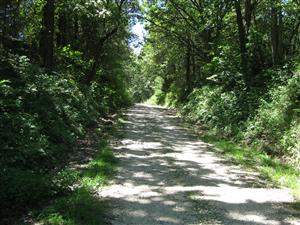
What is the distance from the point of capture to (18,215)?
6191 mm

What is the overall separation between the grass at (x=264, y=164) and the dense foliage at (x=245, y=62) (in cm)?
45

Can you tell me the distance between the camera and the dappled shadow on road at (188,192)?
245 inches

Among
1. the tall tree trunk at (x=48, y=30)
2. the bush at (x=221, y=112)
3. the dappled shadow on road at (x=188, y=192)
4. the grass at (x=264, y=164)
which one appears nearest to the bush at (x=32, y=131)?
the tall tree trunk at (x=48, y=30)

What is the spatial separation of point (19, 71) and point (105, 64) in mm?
15511

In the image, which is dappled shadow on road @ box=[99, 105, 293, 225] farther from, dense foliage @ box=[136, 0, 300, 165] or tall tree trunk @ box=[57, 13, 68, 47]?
tall tree trunk @ box=[57, 13, 68, 47]

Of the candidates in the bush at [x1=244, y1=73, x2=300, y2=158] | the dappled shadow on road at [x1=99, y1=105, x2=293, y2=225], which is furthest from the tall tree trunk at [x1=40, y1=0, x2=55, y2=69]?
the bush at [x1=244, y1=73, x2=300, y2=158]

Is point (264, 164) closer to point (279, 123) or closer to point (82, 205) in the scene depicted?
point (279, 123)

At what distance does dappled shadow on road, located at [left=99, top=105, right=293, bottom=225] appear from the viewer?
6219 millimetres

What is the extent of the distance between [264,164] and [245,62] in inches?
351

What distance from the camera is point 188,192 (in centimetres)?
761

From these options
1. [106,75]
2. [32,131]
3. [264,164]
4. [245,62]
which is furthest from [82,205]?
[106,75]

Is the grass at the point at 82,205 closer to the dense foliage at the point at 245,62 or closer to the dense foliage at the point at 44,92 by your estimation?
the dense foliage at the point at 44,92

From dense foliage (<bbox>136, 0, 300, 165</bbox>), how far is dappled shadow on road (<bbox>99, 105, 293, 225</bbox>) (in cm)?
215

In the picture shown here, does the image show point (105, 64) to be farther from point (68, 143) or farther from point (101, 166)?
point (101, 166)
